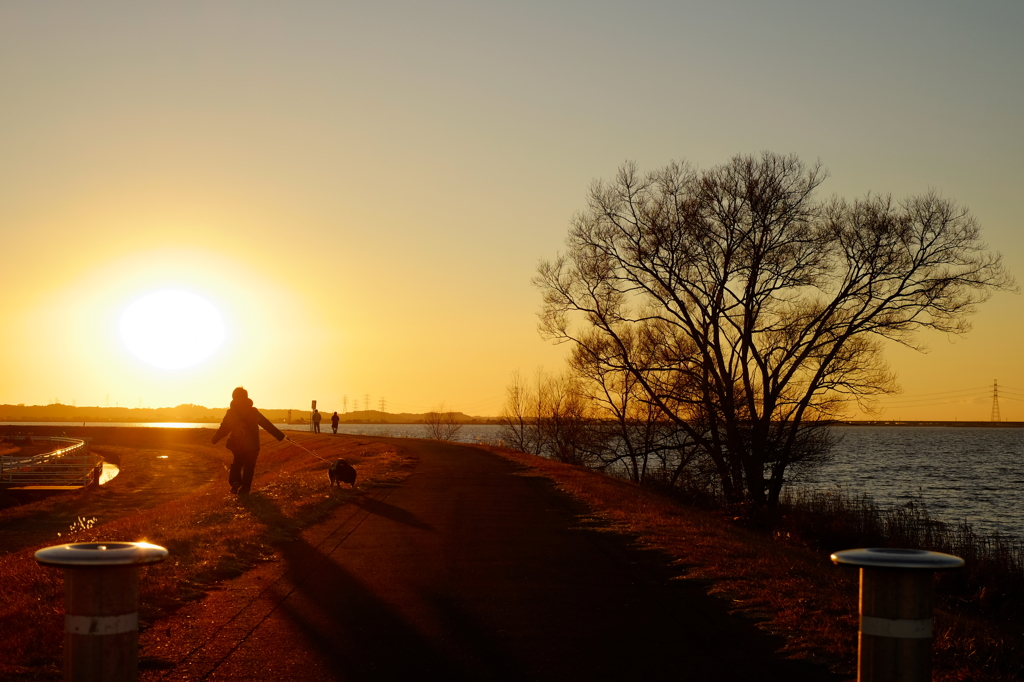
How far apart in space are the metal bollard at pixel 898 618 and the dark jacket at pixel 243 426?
46.1ft

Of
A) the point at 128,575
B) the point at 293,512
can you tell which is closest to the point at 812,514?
the point at 293,512

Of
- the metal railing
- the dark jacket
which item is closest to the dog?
the dark jacket

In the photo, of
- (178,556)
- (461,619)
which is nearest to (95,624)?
(461,619)

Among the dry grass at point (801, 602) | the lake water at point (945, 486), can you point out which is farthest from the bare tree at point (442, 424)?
the dry grass at point (801, 602)

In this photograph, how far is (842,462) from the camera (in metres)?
61.7

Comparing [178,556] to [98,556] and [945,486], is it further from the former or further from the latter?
→ [945,486]

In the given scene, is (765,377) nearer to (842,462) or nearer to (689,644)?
(689,644)

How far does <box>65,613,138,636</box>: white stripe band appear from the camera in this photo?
493 cm

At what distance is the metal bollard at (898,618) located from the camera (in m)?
5.08

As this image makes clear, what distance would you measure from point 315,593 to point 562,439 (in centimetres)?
4493

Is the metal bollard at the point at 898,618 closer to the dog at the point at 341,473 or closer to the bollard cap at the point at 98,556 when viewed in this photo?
the bollard cap at the point at 98,556

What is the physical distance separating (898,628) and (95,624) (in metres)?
4.29

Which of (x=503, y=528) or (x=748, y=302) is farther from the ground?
(x=748, y=302)

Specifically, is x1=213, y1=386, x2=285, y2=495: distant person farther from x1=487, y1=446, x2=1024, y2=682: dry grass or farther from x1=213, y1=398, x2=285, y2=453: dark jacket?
x1=487, y1=446, x2=1024, y2=682: dry grass
